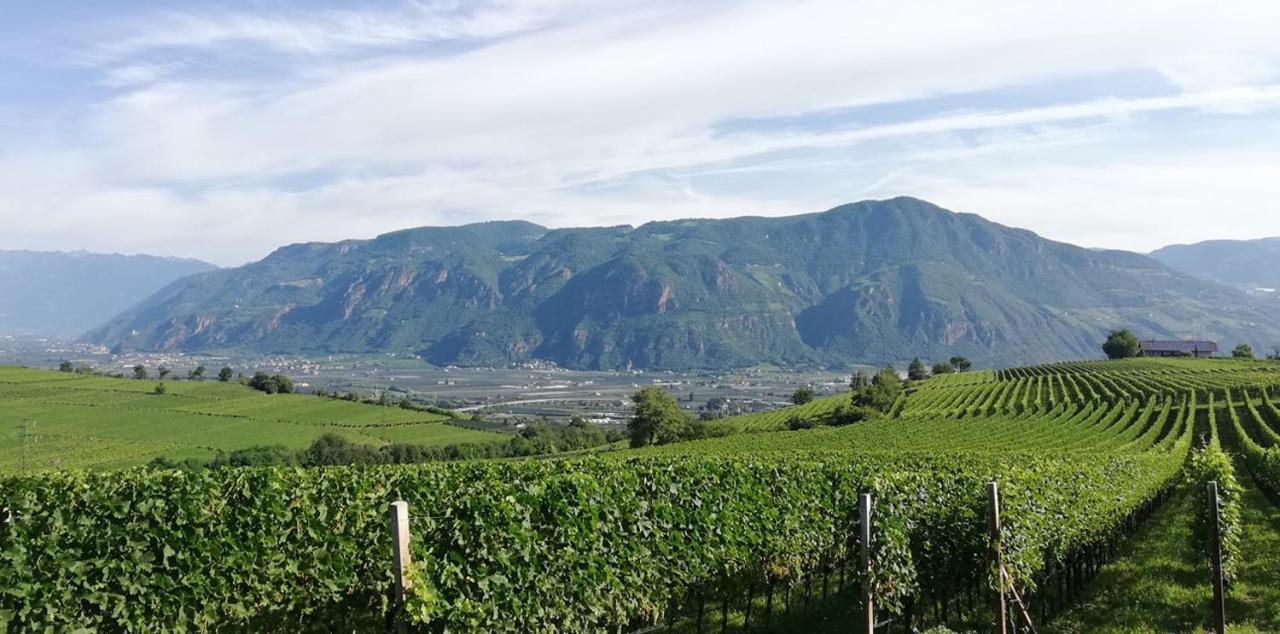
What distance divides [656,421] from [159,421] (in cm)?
5553

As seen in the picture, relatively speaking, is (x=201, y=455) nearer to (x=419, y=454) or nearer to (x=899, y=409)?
(x=419, y=454)

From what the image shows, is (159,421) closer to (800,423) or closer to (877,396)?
(800,423)

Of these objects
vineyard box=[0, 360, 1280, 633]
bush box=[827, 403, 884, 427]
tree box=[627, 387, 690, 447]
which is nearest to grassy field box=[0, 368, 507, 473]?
tree box=[627, 387, 690, 447]

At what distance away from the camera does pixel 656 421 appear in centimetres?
7762

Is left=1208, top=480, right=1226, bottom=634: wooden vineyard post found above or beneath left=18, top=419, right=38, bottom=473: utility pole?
above

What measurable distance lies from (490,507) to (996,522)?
6.76 meters

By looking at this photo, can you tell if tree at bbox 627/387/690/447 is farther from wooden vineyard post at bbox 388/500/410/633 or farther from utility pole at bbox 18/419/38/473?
wooden vineyard post at bbox 388/500/410/633

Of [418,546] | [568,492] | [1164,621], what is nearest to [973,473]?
[1164,621]

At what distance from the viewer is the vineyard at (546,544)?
849 centimetres

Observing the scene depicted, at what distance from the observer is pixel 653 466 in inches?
558

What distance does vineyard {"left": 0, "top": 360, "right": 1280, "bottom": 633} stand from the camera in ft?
27.9

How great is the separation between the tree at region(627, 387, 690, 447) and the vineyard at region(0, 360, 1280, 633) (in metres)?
57.2

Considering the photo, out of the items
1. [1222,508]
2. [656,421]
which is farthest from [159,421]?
[1222,508]

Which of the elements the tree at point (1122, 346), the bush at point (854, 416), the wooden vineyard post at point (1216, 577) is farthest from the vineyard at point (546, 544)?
the tree at point (1122, 346)
